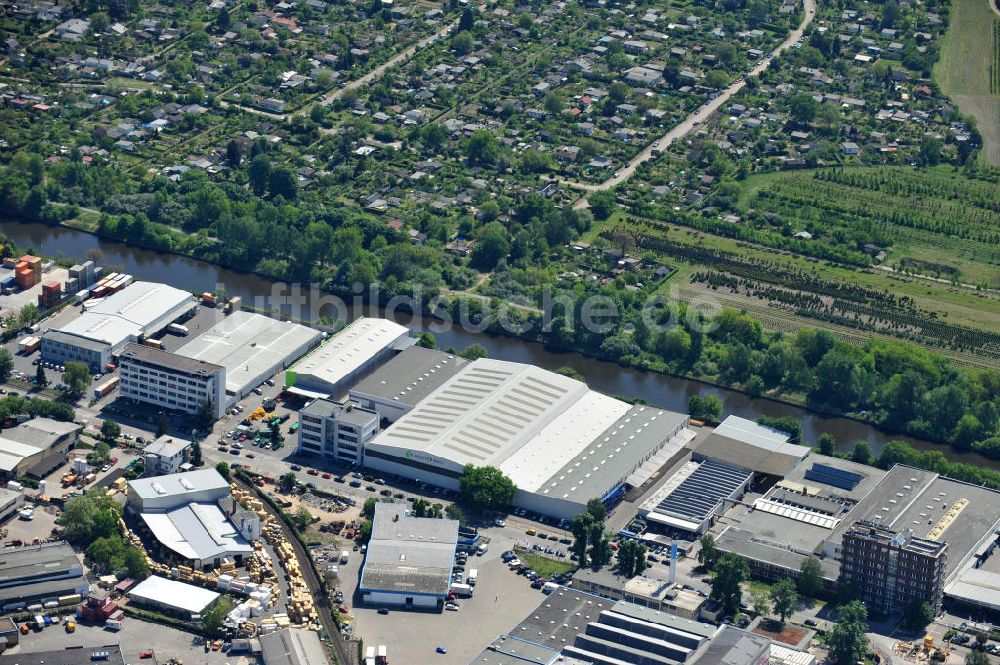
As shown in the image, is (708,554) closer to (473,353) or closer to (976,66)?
(473,353)

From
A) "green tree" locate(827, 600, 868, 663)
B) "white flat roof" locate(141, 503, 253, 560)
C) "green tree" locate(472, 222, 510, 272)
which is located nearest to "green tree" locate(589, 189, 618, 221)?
"green tree" locate(472, 222, 510, 272)

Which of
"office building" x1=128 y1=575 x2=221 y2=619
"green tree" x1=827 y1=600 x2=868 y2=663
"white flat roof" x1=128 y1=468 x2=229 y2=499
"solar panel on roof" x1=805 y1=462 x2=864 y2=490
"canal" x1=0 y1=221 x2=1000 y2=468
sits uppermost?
"green tree" x1=827 y1=600 x2=868 y2=663

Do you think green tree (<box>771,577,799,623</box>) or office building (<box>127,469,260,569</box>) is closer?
green tree (<box>771,577,799,623</box>)

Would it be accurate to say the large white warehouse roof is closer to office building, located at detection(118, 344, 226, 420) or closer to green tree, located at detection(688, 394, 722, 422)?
green tree, located at detection(688, 394, 722, 422)

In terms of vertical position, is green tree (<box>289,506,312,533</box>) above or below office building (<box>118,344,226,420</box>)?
below

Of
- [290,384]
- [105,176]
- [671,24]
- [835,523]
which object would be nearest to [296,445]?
[290,384]

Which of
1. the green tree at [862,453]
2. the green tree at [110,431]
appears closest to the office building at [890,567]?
the green tree at [862,453]

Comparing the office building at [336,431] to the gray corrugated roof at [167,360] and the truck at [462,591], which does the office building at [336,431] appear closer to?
the gray corrugated roof at [167,360]
